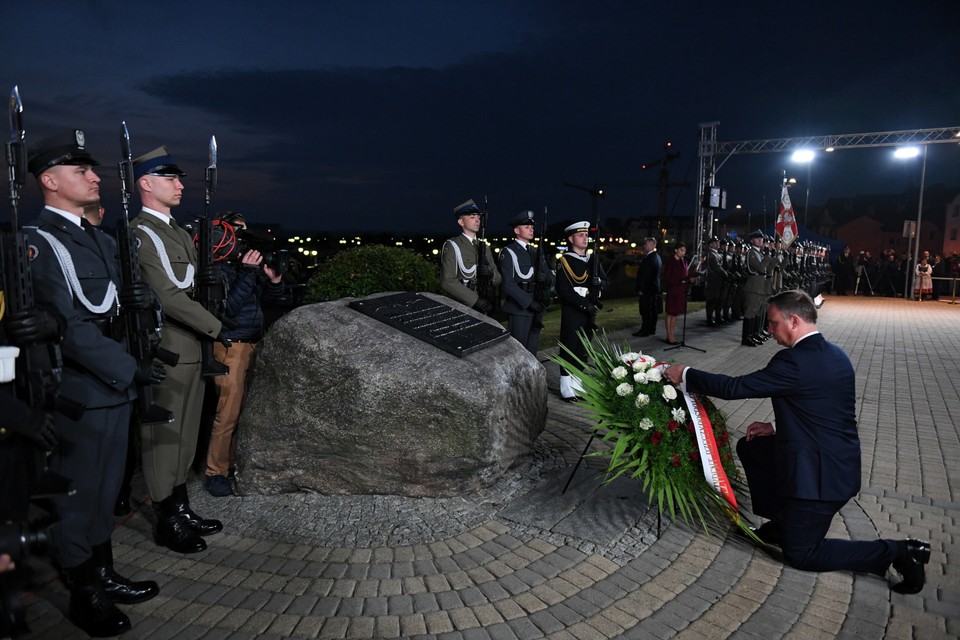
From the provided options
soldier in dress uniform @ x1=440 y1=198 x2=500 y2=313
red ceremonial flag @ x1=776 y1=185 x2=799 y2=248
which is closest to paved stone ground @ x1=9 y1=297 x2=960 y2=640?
soldier in dress uniform @ x1=440 y1=198 x2=500 y2=313

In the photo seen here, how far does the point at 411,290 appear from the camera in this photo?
5.62 m

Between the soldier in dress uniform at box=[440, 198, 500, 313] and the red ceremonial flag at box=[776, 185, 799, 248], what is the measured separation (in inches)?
477

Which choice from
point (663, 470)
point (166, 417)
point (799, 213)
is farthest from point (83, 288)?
point (799, 213)

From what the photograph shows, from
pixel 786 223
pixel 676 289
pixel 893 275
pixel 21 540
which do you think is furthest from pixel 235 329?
pixel 893 275

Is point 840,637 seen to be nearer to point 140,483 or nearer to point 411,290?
point 411,290

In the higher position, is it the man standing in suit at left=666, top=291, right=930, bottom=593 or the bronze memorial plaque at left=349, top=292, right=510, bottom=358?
the bronze memorial plaque at left=349, top=292, right=510, bottom=358

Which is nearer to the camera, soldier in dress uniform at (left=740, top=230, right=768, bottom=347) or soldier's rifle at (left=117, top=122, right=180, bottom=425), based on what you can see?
soldier's rifle at (left=117, top=122, right=180, bottom=425)

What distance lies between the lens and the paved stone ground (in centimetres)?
292

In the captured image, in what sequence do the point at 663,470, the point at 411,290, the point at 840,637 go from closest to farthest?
the point at 840,637 → the point at 663,470 → the point at 411,290

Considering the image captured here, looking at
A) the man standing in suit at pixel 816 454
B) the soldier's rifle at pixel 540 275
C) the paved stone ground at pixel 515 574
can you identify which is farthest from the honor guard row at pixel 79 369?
the soldier's rifle at pixel 540 275

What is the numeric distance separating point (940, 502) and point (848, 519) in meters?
0.93

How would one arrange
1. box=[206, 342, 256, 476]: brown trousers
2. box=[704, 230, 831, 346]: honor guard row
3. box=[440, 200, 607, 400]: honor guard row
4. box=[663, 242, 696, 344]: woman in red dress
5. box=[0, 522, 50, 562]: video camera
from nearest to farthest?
box=[0, 522, 50, 562]: video camera, box=[206, 342, 256, 476]: brown trousers, box=[440, 200, 607, 400]: honor guard row, box=[704, 230, 831, 346]: honor guard row, box=[663, 242, 696, 344]: woman in red dress

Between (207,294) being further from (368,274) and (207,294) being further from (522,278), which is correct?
(522,278)

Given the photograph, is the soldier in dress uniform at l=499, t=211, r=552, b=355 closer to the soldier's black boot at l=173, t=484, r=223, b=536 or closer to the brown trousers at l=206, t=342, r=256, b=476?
the brown trousers at l=206, t=342, r=256, b=476
